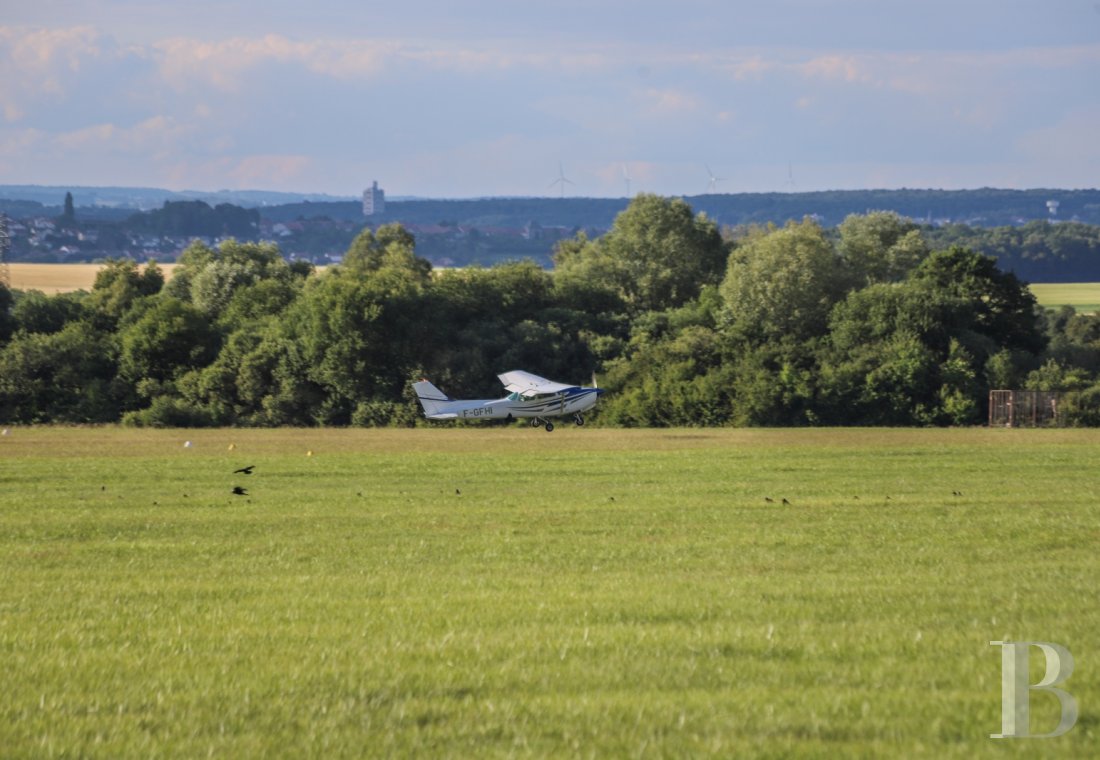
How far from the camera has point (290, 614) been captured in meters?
11.3

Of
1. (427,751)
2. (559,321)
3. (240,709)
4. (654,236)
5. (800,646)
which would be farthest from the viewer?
(654,236)

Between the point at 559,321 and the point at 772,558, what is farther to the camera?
the point at 559,321

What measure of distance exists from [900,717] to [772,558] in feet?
22.4

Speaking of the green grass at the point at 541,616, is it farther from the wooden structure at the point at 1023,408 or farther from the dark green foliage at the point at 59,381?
the dark green foliage at the point at 59,381

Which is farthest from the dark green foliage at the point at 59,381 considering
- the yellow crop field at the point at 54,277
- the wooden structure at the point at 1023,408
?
the yellow crop field at the point at 54,277

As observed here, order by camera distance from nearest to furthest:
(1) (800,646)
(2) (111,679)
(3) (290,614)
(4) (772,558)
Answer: (2) (111,679)
(1) (800,646)
(3) (290,614)
(4) (772,558)

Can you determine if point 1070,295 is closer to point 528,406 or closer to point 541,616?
point 528,406

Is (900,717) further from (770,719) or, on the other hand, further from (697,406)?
(697,406)

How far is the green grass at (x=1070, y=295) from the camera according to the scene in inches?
4558

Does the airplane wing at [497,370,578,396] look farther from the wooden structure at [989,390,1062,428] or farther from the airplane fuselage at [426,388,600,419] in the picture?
the wooden structure at [989,390,1062,428]

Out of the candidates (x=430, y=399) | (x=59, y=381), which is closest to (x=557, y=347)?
(x=430, y=399)

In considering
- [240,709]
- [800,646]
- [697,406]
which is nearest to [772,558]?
[800,646]

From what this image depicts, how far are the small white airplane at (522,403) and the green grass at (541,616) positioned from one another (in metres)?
23.5

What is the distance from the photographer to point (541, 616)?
10.9 metres
